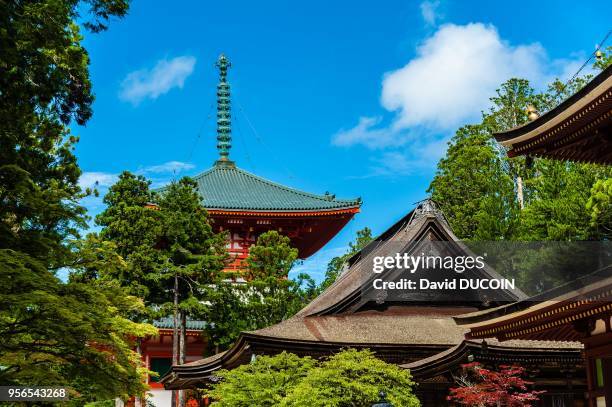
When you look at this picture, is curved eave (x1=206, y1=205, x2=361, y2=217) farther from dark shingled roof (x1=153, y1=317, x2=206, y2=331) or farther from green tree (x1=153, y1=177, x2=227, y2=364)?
green tree (x1=153, y1=177, x2=227, y2=364)

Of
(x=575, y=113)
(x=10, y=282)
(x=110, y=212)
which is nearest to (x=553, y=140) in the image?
(x=575, y=113)

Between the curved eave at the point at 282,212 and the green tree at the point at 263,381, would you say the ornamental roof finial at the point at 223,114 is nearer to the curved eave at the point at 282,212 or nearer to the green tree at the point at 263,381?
the curved eave at the point at 282,212

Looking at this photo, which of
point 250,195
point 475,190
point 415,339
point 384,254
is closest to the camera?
point 415,339

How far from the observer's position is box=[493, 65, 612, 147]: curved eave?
9648 millimetres

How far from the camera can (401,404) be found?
1405cm

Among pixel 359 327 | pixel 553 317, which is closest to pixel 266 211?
pixel 359 327

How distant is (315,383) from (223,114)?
96.0 feet

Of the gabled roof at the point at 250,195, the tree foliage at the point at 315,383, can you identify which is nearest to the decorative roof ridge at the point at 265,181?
the gabled roof at the point at 250,195

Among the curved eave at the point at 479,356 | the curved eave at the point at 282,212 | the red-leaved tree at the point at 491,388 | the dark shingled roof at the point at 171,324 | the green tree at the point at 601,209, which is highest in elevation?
the curved eave at the point at 282,212

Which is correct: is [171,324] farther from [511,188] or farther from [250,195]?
[511,188]

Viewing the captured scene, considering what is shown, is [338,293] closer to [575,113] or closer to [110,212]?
[110,212]

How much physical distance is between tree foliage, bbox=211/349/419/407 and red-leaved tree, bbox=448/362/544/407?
2.31 metres

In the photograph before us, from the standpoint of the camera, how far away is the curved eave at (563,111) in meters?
9.65

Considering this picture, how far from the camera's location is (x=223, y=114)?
4147 cm
